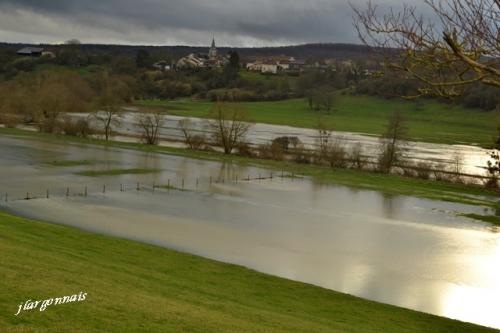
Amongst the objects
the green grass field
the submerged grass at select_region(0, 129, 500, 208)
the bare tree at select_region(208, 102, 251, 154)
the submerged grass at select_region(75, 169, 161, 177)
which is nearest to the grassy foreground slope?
the submerged grass at select_region(75, 169, 161, 177)

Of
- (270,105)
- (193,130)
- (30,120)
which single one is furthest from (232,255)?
(270,105)

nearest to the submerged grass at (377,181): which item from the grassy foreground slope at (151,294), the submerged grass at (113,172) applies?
the submerged grass at (113,172)

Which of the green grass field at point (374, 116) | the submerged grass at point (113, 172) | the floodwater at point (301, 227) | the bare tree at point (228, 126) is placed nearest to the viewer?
the floodwater at point (301, 227)

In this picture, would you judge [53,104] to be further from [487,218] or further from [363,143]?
[487,218]

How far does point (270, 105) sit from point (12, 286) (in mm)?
114811

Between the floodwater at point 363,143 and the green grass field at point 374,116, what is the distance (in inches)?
246

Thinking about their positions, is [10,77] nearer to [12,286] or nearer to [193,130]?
[193,130]

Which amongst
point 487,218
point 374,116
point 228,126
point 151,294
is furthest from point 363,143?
point 151,294

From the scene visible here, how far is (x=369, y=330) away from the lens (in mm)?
15617

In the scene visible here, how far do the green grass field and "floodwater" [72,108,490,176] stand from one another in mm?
6256

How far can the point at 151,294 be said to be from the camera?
47.5ft

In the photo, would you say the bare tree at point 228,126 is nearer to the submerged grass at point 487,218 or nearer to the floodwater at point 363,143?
the floodwater at point 363,143

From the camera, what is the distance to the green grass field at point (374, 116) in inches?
3543

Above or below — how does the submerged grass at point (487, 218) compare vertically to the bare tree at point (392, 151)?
below
